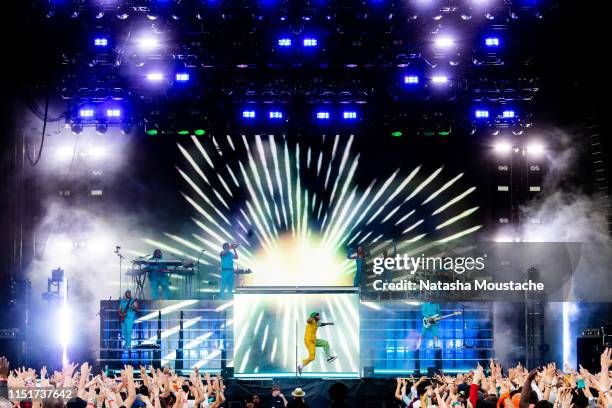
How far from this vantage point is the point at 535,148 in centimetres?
2080

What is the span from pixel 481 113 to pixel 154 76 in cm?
715

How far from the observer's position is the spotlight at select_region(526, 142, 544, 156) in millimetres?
20697

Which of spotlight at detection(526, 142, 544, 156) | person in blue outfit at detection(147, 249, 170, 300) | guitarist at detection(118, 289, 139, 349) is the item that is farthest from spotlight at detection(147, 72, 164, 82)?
spotlight at detection(526, 142, 544, 156)

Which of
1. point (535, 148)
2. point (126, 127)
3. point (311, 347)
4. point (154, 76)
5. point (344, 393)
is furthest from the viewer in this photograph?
point (535, 148)

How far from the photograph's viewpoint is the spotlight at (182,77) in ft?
60.5

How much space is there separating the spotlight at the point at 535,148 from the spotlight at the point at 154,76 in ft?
28.8

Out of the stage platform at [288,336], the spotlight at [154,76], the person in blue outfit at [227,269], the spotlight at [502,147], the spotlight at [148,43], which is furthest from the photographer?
the spotlight at [502,147]

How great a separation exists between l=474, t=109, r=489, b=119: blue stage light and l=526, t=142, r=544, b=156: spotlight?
2033mm

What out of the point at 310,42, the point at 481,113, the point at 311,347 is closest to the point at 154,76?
the point at 310,42

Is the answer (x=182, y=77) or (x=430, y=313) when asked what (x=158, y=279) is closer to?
(x=182, y=77)

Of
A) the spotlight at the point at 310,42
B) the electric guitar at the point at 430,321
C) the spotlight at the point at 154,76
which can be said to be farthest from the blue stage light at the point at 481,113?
the spotlight at the point at 154,76

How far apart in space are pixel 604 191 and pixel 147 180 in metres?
10.8

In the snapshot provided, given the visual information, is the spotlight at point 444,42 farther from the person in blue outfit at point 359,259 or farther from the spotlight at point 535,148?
the person in blue outfit at point 359,259

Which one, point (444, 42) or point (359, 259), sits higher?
point (444, 42)
